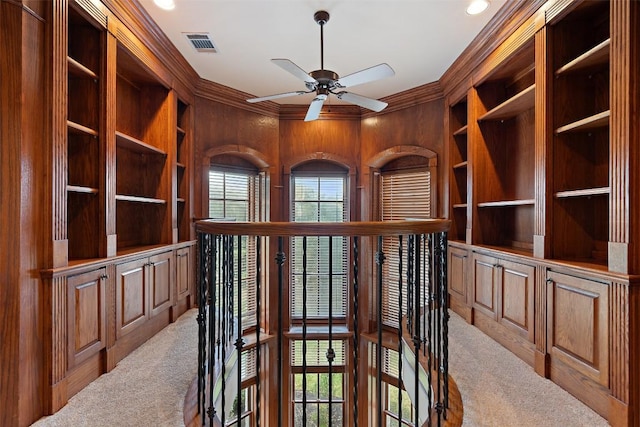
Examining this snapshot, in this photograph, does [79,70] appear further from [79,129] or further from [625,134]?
[625,134]

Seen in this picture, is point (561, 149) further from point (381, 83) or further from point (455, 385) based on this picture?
point (381, 83)

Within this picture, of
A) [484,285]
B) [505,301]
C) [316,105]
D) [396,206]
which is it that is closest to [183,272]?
[316,105]

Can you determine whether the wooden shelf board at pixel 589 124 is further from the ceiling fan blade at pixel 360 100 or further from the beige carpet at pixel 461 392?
the beige carpet at pixel 461 392

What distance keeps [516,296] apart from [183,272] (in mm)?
3375

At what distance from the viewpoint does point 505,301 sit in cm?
294

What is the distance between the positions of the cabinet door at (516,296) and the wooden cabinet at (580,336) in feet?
0.69

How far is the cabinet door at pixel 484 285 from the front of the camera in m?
3.12

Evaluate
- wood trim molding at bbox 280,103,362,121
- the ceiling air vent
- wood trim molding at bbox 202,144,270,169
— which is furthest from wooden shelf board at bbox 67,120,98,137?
wood trim molding at bbox 280,103,362,121

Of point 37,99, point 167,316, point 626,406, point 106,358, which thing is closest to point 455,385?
point 626,406

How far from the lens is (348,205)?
5.36 meters

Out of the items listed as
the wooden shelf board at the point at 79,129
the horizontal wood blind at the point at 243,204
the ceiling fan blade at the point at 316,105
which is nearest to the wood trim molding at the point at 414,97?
the ceiling fan blade at the point at 316,105

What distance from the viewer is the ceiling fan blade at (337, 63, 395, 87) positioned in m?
2.59

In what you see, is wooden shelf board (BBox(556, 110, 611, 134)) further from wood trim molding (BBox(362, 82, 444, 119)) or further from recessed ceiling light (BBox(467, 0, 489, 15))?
wood trim molding (BBox(362, 82, 444, 119))

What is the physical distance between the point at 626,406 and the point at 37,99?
12.2 feet
